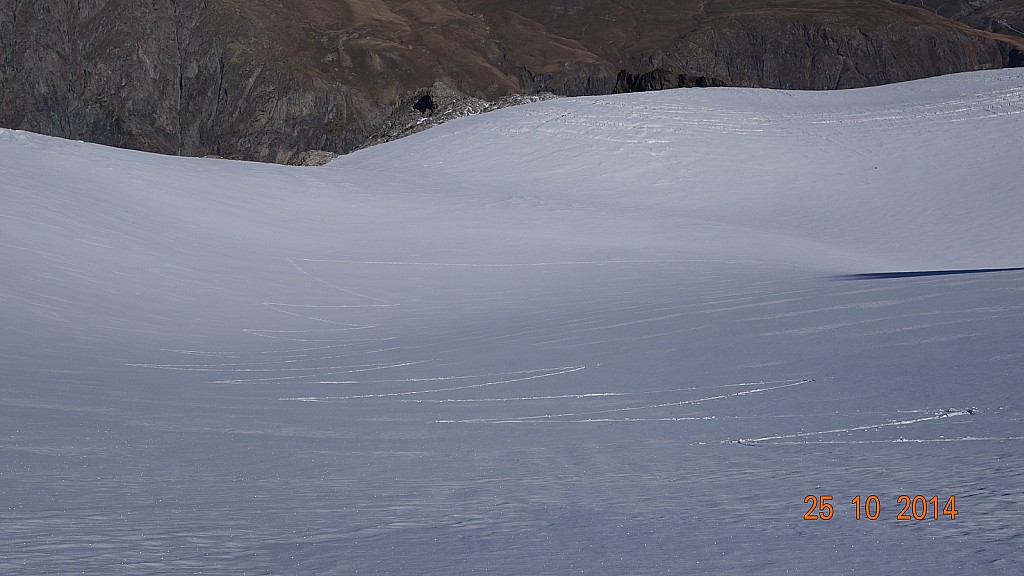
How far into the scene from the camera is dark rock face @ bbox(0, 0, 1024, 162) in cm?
11769

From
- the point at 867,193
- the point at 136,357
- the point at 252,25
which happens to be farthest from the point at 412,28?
the point at 136,357

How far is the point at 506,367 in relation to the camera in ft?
23.1

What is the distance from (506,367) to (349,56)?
4920 inches

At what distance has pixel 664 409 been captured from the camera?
5.30 metres

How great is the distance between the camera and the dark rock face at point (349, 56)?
386ft

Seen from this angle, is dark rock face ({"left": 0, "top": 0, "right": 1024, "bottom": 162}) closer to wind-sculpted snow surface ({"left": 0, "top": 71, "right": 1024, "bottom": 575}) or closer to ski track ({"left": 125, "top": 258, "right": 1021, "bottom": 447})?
wind-sculpted snow surface ({"left": 0, "top": 71, "right": 1024, "bottom": 575})

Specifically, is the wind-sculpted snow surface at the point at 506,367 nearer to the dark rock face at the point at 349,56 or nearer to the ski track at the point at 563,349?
the ski track at the point at 563,349

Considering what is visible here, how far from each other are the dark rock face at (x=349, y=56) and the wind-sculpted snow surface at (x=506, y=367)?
275ft

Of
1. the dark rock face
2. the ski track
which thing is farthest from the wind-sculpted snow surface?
the dark rock face

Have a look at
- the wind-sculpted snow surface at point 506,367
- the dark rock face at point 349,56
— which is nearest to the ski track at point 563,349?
the wind-sculpted snow surface at point 506,367

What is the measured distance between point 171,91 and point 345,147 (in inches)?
970

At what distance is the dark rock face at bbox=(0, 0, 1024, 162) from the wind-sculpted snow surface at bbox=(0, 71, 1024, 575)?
3296 inches

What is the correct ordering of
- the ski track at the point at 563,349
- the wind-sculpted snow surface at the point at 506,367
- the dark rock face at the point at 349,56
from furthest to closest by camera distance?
the dark rock face at the point at 349,56
the ski track at the point at 563,349
the wind-sculpted snow surface at the point at 506,367

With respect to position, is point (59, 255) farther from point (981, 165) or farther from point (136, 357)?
point (981, 165)
